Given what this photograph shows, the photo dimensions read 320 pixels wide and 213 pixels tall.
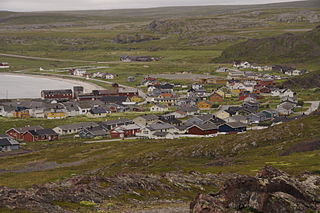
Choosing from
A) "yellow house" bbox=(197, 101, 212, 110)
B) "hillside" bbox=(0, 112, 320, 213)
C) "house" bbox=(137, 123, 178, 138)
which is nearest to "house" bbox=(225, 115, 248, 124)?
"house" bbox=(137, 123, 178, 138)

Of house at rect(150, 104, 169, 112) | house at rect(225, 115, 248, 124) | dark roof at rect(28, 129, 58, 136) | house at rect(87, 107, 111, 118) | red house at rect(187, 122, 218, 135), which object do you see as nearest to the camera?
red house at rect(187, 122, 218, 135)

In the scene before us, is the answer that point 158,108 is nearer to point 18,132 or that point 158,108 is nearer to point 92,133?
point 92,133

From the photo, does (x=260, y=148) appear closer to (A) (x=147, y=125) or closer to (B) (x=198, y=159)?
(B) (x=198, y=159)

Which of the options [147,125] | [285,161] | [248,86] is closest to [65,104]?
[147,125]

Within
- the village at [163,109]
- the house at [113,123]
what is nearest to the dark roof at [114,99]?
the village at [163,109]

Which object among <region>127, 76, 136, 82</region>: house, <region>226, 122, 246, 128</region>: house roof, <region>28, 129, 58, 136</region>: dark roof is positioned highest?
<region>226, 122, 246, 128</region>: house roof

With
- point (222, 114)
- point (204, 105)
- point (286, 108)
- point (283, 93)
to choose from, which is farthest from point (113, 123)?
point (283, 93)

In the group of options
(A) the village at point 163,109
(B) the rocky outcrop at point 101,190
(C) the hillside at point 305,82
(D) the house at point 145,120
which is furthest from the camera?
(C) the hillside at point 305,82

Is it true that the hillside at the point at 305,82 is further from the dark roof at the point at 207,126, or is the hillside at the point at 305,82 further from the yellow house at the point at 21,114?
the yellow house at the point at 21,114

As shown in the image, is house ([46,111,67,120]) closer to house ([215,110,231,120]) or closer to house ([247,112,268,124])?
house ([215,110,231,120])
